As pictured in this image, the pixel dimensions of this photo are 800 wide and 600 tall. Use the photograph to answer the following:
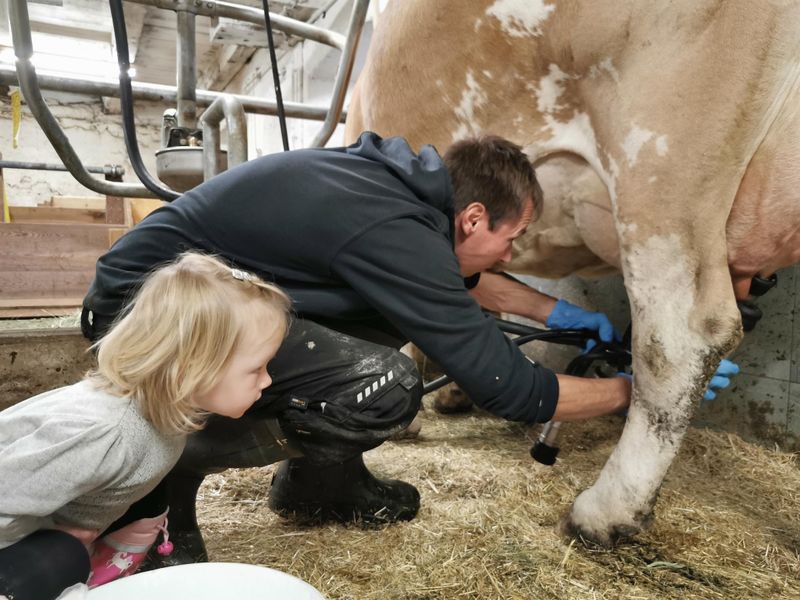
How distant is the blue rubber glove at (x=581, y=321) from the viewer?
6.67 ft

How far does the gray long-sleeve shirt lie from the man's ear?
788 millimetres

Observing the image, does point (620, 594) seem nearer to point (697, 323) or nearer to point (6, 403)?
point (697, 323)

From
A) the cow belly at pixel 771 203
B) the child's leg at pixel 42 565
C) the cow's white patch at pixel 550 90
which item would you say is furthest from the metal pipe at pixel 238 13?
the child's leg at pixel 42 565

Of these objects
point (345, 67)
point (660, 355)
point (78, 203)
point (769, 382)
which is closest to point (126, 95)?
point (345, 67)

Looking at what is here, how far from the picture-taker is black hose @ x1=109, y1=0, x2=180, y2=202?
1868 mm

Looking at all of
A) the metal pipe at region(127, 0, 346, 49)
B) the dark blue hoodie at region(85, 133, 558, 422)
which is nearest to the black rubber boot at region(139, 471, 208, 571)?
the dark blue hoodie at region(85, 133, 558, 422)

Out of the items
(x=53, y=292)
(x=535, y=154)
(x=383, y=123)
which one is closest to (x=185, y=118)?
(x=383, y=123)

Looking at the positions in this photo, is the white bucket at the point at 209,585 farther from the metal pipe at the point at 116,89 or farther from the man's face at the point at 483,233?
the metal pipe at the point at 116,89

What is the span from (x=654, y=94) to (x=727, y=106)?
162mm

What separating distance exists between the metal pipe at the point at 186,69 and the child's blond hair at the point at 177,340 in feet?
6.05

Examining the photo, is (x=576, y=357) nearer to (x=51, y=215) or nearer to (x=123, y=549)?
(x=123, y=549)

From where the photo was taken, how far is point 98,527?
3.65 feet

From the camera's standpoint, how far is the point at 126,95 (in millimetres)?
2074

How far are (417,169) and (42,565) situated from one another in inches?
38.8
